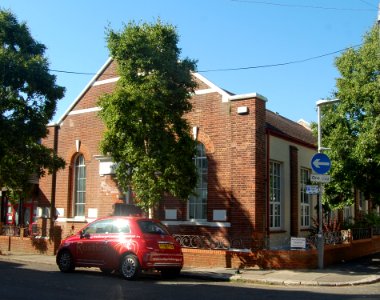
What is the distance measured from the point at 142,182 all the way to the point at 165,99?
8.69 feet

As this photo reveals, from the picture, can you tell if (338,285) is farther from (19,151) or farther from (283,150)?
(19,151)

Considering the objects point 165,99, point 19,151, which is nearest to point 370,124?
point 165,99

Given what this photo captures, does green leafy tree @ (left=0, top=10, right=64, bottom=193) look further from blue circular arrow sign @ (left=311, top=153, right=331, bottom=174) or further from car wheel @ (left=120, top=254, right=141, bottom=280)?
blue circular arrow sign @ (left=311, top=153, right=331, bottom=174)

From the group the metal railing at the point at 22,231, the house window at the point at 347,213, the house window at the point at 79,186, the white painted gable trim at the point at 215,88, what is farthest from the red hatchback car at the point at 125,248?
the house window at the point at 347,213

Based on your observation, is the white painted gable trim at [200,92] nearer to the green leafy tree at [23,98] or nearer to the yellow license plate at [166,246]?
the green leafy tree at [23,98]

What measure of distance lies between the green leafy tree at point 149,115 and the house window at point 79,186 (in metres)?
6.57

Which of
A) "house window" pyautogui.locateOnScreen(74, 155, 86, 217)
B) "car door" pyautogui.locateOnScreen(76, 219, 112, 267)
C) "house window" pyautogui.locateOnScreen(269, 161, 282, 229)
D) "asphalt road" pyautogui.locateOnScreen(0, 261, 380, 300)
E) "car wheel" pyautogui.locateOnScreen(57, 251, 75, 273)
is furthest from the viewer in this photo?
"house window" pyautogui.locateOnScreen(74, 155, 86, 217)

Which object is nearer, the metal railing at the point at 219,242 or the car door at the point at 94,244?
the car door at the point at 94,244

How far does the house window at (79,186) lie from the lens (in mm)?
21453

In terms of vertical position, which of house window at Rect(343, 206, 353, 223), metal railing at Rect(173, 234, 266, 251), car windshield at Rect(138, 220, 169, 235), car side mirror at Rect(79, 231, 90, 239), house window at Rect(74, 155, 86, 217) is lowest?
metal railing at Rect(173, 234, 266, 251)

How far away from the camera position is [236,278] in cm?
1284

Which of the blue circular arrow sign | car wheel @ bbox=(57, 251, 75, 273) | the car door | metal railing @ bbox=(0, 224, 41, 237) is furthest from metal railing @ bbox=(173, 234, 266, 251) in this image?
metal railing @ bbox=(0, 224, 41, 237)

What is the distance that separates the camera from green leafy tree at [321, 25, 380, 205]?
15.2 m

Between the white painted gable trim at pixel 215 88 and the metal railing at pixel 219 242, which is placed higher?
the white painted gable trim at pixel 215 88
